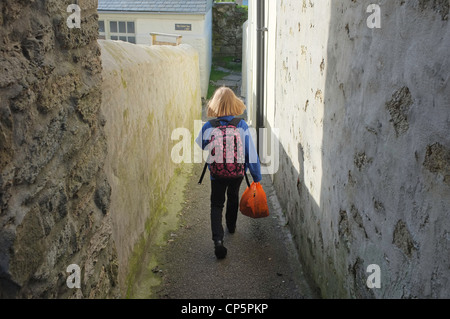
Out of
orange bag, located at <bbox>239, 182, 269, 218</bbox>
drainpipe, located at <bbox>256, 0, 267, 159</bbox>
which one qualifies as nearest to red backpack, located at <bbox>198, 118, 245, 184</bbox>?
orange bag, located at <bbox>239, 182, 269, 218</bbox>

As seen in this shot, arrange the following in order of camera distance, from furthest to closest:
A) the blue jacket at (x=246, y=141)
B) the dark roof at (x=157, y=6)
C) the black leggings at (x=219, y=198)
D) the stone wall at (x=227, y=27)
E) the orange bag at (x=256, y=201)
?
the stone wall at (x=227, y=27)
the dark roof at (x=157, y=6)
the orange bag at (x=256, y=201)
the black leggings at (x=219, y=198)
the blue jacket at (x=246, y=141)

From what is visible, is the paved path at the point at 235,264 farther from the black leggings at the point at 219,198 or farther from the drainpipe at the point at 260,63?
the drainpipe at the point at 260,63

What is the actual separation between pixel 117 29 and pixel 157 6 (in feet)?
5.44

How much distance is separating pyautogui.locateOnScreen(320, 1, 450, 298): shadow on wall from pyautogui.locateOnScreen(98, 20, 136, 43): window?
1343 centimetres

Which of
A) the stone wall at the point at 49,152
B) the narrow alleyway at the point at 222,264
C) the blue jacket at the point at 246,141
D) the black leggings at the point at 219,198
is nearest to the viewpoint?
the stone wall at the point at 49,152

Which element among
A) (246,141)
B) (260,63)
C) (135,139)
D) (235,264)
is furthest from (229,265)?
(260,63)

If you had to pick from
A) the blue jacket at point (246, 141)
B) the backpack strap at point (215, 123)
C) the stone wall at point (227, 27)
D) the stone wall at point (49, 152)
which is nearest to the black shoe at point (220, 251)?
the blue jacket at point (246, 141)

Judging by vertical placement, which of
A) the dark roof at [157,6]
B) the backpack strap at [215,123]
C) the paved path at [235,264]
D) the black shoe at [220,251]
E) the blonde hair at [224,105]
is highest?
the dark roof at [157,6]

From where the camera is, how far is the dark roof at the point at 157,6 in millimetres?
14672

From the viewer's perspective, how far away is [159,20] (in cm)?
1491

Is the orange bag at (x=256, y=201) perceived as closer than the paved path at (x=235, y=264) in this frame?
No

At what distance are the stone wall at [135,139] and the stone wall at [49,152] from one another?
A: 63 centimetres

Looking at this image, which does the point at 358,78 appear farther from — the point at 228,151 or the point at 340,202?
the point at 228,151

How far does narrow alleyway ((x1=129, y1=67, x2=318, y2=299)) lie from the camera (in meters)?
3.54
